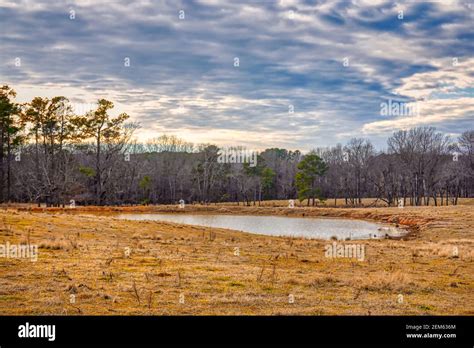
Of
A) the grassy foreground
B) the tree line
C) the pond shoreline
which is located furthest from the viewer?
the tree line

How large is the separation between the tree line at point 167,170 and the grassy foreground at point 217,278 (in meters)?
40.1

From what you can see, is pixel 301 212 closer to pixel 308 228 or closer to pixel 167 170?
pixel 308 228

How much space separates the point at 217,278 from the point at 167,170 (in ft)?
286

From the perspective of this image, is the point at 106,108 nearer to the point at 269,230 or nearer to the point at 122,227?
the point at 269,230

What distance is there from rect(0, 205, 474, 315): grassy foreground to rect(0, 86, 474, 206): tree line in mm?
40127

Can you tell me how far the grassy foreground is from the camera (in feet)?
35.6

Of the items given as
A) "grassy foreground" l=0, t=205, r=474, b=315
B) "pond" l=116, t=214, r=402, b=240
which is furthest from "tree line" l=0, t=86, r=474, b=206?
"grassy foreground" l=0, t=205, r=474, b=315

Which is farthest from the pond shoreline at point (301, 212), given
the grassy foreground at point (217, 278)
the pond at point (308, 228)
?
the grassy foreground at point (217, 278)

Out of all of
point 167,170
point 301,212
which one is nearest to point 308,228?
point 301,212

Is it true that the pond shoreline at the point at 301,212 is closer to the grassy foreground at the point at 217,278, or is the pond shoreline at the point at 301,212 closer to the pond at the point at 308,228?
the pond at the point at 308,228

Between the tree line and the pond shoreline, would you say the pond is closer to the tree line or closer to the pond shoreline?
the pond shoreline

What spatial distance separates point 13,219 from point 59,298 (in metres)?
18.3

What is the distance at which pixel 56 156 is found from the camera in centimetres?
6919
